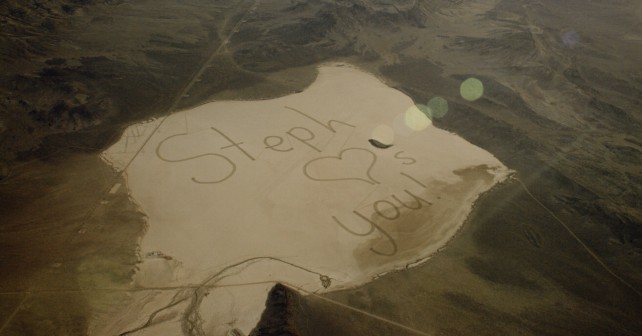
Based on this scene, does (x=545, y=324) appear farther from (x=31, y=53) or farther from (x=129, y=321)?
(x=31, y=53)

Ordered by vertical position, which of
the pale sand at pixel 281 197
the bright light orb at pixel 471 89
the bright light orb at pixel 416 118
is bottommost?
the pale sand at pixel 281 197

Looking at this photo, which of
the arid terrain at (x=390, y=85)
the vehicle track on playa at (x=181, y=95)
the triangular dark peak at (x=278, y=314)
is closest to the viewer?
the triangular dark peak at (x=278, y=314)

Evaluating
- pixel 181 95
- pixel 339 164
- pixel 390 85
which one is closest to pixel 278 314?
pixel 339 164

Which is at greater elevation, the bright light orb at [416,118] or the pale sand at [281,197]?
the bright light orb at [416,118]

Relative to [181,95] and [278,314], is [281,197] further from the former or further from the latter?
[181,95]

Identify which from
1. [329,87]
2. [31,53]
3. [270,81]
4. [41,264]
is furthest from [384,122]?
[31,53]

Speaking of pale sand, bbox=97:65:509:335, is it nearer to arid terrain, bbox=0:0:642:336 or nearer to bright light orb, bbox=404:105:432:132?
bright light orb, bbox=404:105:432:132

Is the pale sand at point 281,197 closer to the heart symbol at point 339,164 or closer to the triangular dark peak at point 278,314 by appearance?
the heart symbol at point 339,164

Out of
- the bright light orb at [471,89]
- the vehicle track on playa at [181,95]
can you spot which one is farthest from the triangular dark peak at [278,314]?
the bright light orb at [471,89]
